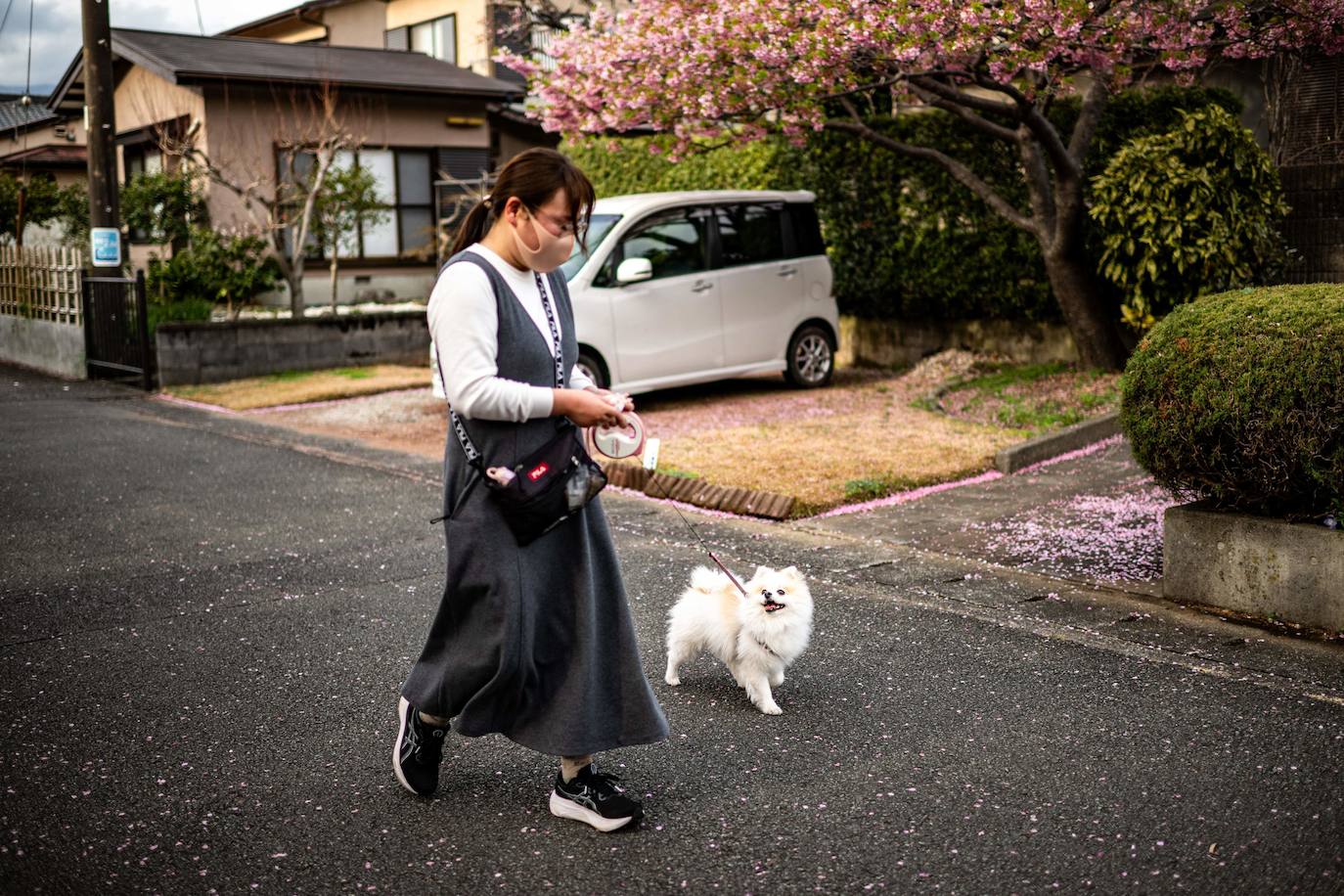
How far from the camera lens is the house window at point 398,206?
2138 cm

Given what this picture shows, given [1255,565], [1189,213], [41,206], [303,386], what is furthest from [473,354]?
[41,206]

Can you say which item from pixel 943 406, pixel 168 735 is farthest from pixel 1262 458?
pixel 943 406

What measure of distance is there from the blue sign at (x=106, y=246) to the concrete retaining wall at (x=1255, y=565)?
13805 millimetres

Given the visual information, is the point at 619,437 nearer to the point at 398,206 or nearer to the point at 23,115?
the point at 398,206

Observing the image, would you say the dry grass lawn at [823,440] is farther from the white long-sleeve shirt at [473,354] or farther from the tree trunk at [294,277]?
the tree trunk at [294,277]

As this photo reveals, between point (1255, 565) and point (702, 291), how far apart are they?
7340 mm

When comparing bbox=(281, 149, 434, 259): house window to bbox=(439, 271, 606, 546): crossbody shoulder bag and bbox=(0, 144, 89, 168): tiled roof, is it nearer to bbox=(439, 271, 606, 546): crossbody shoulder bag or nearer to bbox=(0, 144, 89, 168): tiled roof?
bbox=(0, 144, 89, 168): tiled roof

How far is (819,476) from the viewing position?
854cm

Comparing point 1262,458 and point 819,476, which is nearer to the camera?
point 1262,458

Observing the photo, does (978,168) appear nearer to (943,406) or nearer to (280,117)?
(943,406)

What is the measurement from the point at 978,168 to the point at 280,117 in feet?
39.6

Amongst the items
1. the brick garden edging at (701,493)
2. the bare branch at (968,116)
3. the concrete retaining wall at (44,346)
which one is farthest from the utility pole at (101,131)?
the bare branch at (968,116)

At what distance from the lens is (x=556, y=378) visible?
350 cm

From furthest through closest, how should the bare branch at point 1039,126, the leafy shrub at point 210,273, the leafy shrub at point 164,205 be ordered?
the leafy shrub at point 164,205 → the leafy shrub at point 210,273 → the bare branch at point 1039,126
